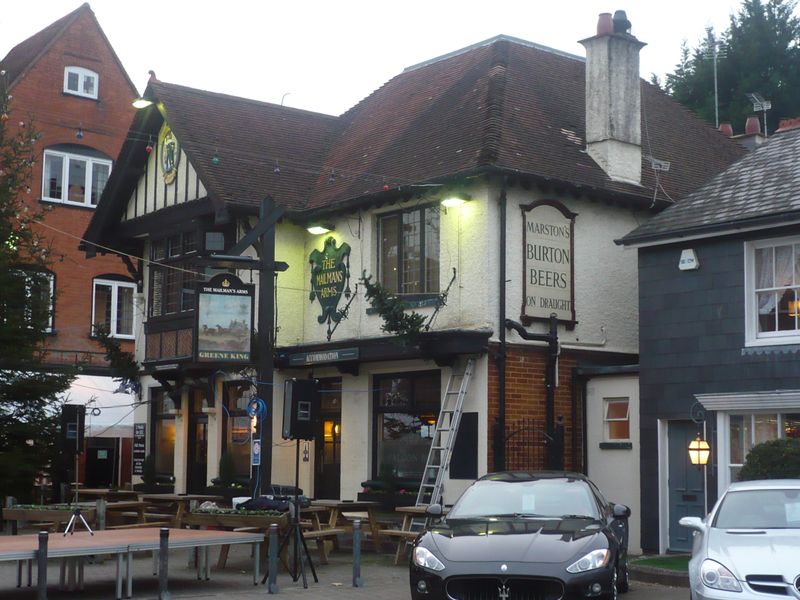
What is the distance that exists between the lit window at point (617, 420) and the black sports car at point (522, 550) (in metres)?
7.39

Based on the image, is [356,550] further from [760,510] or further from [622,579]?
[760,510]

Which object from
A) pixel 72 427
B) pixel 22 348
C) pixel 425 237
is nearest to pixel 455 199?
pixel 425 237

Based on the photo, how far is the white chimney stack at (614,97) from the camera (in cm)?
2191

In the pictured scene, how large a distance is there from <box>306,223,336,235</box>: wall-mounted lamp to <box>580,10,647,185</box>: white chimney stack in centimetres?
524

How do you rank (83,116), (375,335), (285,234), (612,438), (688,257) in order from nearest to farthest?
(688,257), (612,438), (375,335), (285,234), (83,116)

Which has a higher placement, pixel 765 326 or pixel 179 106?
pixel 179 106

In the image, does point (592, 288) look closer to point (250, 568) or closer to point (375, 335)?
point (375, 335)

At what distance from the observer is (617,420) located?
2038cm

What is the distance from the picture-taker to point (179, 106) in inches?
1015

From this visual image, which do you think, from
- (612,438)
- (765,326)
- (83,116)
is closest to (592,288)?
(612,438)

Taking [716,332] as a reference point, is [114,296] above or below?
above

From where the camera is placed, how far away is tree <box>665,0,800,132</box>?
3938cm

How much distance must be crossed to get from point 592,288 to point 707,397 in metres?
3.99

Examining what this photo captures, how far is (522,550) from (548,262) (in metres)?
10.2
